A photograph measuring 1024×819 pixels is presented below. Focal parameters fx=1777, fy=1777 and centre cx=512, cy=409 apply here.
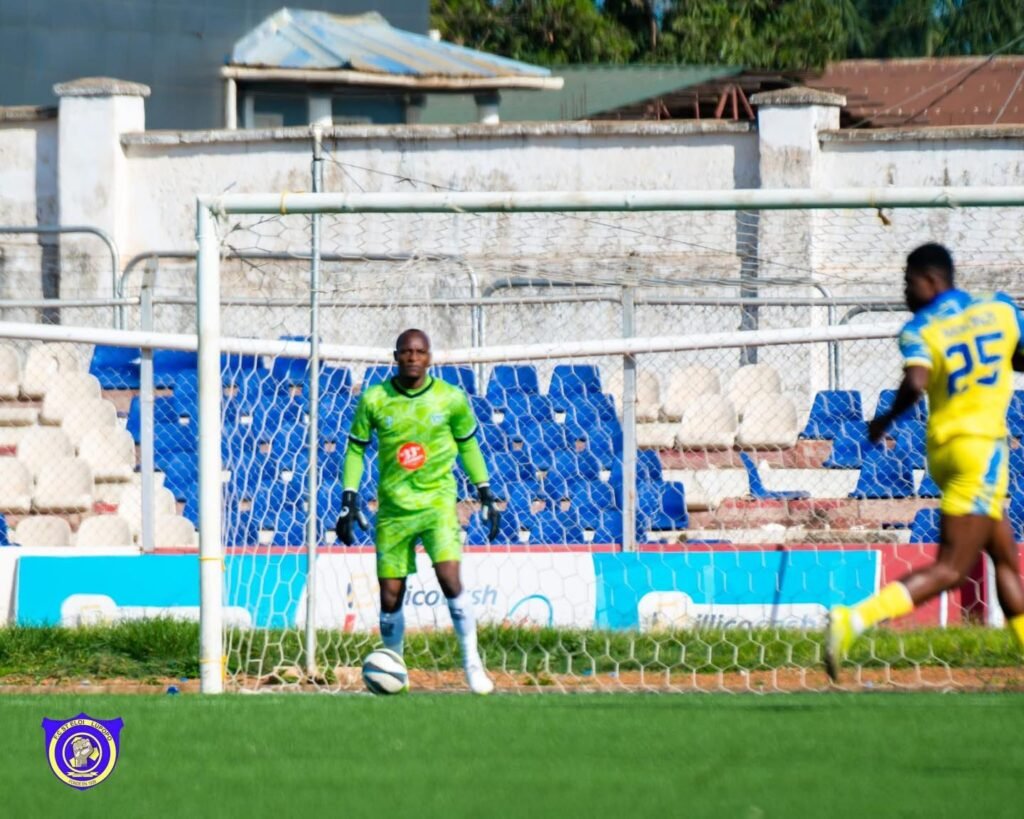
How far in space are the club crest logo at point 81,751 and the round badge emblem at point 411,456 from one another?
3130 millimetres

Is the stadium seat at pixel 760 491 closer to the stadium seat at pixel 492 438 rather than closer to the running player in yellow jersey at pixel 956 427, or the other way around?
the stadium seat at pixel 492 438

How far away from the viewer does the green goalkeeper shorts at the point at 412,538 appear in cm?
951

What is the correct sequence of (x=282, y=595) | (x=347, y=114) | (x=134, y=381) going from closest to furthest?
(x=282, y=595) → (x=134, y=381) → (x=347, y=114)

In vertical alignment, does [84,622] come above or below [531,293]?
below

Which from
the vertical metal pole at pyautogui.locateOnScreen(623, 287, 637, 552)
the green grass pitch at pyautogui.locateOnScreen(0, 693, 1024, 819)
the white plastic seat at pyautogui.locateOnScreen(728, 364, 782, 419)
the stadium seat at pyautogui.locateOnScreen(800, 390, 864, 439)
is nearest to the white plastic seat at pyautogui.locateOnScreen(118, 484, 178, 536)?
the vertical metal pole at pyautogui.locateOnScreen(623, 287, 637, 552)

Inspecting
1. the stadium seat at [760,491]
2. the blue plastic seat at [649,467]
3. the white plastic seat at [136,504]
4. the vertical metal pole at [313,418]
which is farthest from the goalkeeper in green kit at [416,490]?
the white plastic seat at [136,504]

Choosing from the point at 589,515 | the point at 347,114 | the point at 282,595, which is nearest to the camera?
the point at 282,595

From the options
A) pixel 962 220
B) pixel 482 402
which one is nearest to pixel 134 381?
pixel 482 402

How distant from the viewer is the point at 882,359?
1659 centimetres

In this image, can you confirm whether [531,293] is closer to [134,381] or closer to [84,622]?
[134,381]

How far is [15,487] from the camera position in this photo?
567 inches

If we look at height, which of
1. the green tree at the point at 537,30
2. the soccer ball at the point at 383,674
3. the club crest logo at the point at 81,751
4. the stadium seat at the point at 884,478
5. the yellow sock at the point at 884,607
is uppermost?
the green tree at the point at 537,30

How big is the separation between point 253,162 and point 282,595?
373 inches

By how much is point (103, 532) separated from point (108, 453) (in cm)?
156
